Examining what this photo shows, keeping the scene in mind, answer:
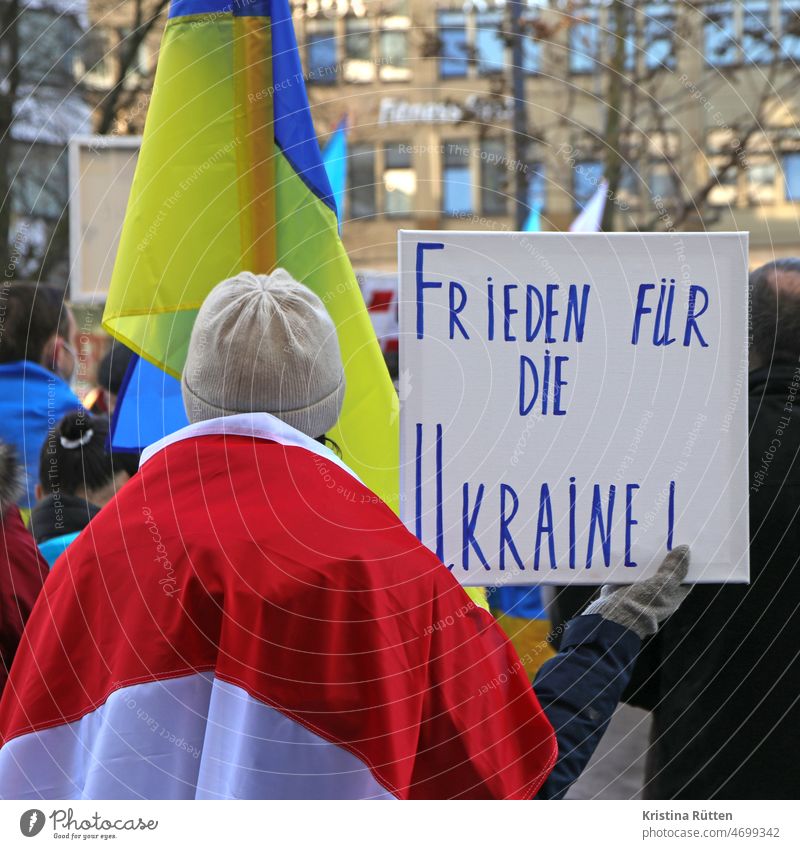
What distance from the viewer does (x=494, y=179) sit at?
58.1ft

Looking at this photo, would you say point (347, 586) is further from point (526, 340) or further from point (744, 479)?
point (744, 479)

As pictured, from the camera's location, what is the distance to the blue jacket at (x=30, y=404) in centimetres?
358

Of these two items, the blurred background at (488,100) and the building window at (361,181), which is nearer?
the blurred background at (488,100)

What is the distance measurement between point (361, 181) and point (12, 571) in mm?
16917

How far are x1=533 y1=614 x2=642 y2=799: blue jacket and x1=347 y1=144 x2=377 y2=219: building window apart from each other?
48.4 ft

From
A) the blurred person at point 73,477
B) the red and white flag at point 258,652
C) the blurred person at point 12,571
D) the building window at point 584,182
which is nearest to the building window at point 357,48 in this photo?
the building window at point 584,182

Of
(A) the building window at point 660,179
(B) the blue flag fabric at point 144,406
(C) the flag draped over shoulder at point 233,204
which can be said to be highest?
(A) the building window at point 660,179

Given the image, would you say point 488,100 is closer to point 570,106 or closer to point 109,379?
point 570,106

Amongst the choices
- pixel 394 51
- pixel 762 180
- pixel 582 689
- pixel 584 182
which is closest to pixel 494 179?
pixel 394 51

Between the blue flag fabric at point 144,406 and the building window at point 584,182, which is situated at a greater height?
the building window at point 584,182

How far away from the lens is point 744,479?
7.22ft

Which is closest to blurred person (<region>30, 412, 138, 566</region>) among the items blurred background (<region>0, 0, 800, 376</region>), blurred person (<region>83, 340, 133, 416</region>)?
blurred person (<region>83, 340, 133, 416</region>)

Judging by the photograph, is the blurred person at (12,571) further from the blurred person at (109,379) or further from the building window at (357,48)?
the building window at (357,48)

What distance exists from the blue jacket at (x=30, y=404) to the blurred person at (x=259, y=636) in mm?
1648
